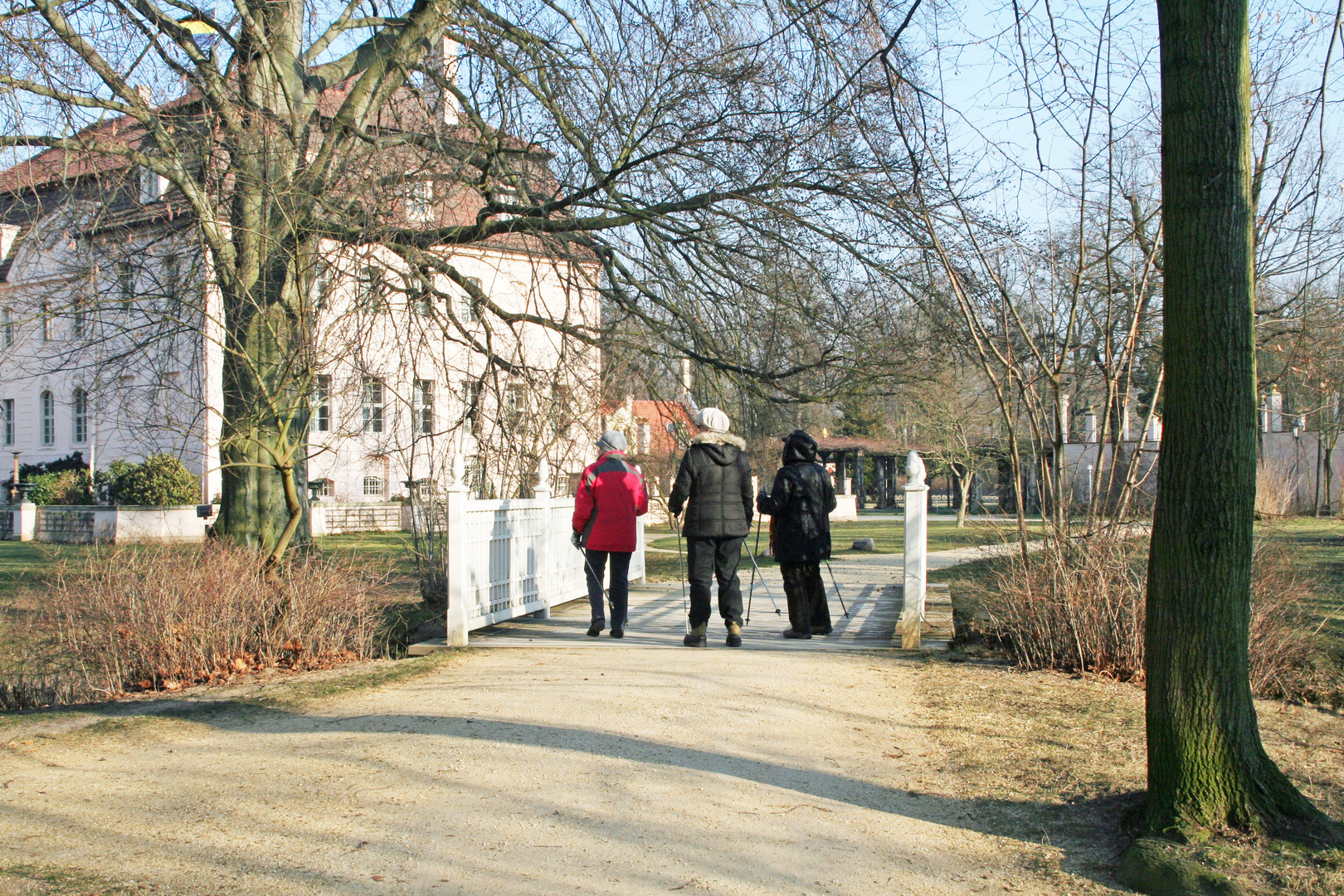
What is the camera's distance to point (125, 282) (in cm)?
1077

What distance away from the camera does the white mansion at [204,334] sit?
33.1 feet

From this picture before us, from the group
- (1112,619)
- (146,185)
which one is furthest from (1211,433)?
(146,185)

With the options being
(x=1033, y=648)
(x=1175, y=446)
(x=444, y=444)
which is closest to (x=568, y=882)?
(x=1175, y=446)

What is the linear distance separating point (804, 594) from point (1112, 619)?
2.75m

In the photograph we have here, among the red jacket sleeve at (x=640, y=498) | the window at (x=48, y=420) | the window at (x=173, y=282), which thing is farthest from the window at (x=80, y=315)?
the window at (x=48, y=420)

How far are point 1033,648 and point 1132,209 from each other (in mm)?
3447

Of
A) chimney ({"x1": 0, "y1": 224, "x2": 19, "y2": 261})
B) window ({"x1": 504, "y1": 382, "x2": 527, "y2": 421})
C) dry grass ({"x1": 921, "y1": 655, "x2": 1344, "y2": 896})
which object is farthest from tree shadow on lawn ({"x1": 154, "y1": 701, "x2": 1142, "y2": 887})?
chimney ({"x1": 0, "y1": 224, "x2": 19, "y2": 261})

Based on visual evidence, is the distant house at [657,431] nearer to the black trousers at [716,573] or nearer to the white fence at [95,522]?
the black trousers at [716,573]

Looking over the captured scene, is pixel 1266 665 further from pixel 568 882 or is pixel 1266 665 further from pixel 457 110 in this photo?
pixel 457 110

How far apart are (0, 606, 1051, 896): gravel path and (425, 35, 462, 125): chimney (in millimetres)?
6749

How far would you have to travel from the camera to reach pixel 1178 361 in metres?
4.39

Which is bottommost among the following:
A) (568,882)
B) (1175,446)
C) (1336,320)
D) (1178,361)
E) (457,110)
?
(568,882)

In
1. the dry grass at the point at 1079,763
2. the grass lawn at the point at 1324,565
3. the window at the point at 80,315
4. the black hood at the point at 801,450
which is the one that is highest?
the window at the point at 80,315

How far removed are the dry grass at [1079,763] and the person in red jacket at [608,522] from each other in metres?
2.99
